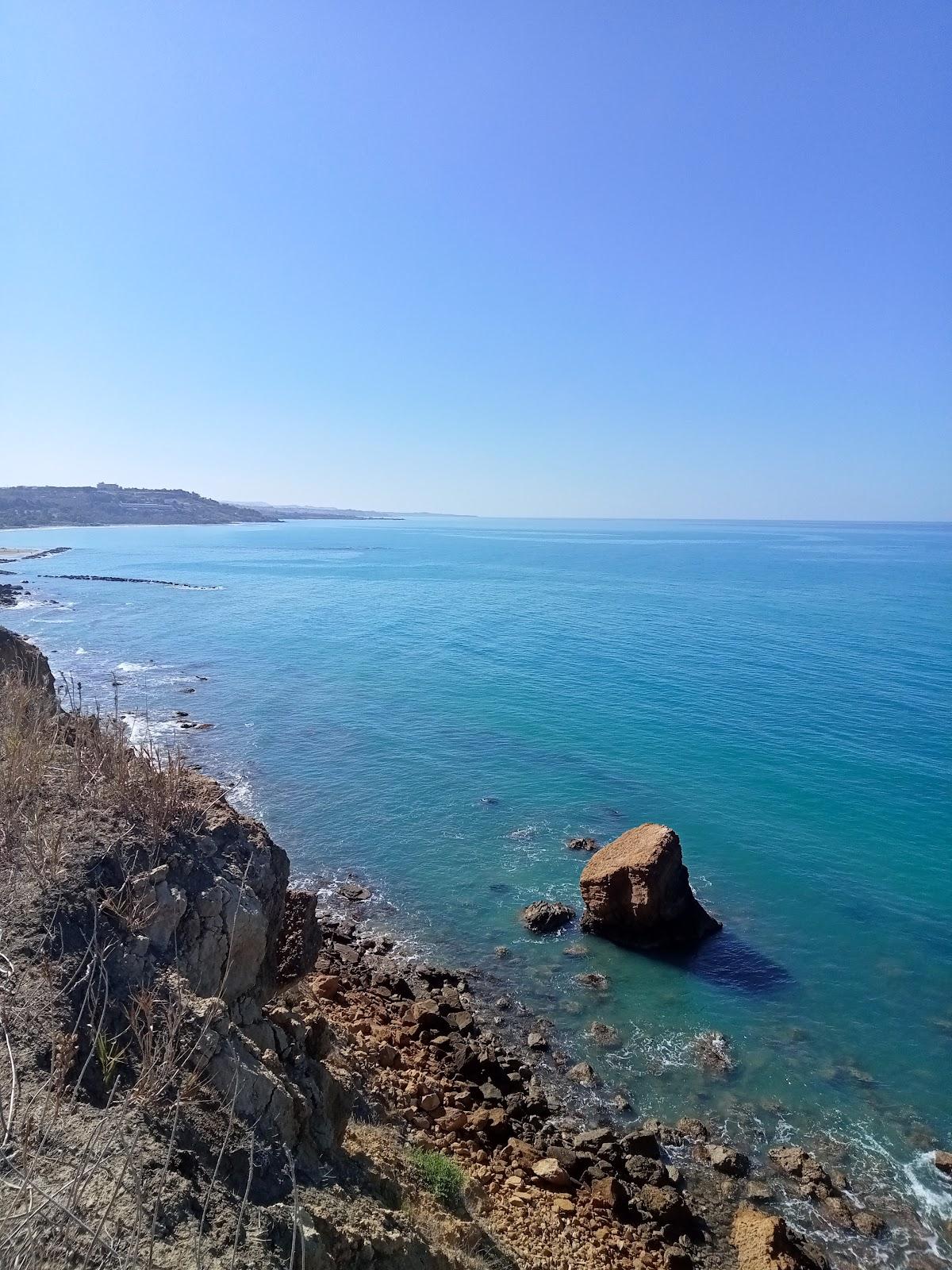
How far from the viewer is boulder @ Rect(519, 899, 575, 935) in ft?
66.7

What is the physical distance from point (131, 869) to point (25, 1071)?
118 inches

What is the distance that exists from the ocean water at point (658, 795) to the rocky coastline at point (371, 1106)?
1332 millimetres

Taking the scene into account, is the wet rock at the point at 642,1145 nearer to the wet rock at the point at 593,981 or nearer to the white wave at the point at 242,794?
the wet rock at the point at 593,981

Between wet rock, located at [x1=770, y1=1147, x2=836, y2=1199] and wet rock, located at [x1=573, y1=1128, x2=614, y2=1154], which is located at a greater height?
wet rock, located at [x1=573, y1=1128, x2=614, y2=1154]

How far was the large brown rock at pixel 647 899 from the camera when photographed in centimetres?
1966

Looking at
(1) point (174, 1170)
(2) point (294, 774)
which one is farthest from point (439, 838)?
(1) point (174, 1170)

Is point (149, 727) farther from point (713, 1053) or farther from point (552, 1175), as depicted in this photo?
point (552, 1175)

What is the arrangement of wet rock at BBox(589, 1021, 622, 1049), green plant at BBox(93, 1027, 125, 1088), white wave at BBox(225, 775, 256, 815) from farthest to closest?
1. white wave at BBox(225, 775, 256, 815)
2. wet rock at BBox(589, 1021, 622, 1049)
3. green plant at BBox(93, 1027, 125, 1088)

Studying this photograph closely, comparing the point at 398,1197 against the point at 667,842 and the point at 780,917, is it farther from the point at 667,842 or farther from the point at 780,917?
the point at 780,917

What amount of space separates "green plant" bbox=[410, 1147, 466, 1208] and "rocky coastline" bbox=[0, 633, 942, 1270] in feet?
0.59

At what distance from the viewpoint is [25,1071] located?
6016 mm

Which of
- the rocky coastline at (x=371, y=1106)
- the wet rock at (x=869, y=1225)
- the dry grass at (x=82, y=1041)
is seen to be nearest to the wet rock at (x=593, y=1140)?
the rocky coastline at (x=371, y=1106)

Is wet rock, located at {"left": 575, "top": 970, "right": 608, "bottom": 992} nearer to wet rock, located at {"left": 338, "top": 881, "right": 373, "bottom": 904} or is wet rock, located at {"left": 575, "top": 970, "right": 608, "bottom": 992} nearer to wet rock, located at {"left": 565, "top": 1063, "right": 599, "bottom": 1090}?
wet rock, located at {"left": 565, "top": 1063, "right": 599, "bottom": 1090}

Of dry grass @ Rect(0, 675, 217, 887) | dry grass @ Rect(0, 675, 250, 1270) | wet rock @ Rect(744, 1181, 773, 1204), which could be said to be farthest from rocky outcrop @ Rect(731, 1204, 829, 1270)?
dry grass @ Rect(0, 675, 217, 887)
